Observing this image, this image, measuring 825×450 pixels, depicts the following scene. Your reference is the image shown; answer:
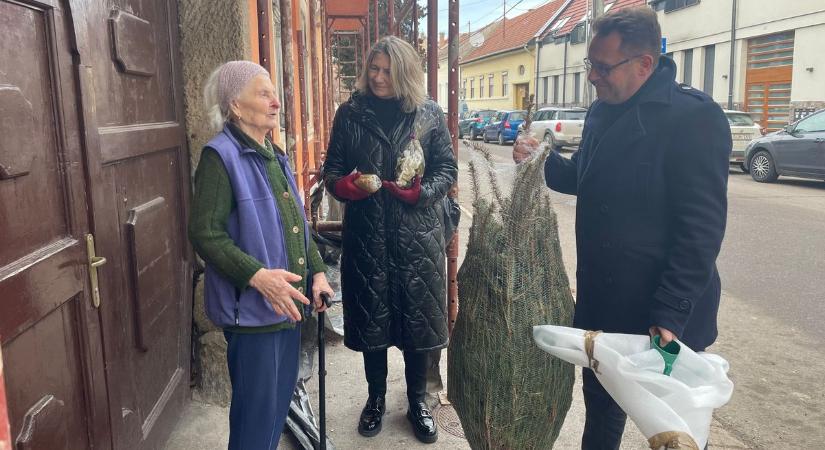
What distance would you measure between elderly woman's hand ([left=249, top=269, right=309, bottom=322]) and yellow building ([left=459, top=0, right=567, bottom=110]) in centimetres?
2987

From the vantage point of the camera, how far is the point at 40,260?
1.52 metres

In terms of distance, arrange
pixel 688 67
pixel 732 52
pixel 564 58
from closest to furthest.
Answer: pixel 732 52
pixel 688 67
pixel 564 58

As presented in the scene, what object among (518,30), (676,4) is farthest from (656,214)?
(518,30)

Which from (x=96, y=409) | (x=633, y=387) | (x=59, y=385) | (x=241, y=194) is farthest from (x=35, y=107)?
(x=633, y=387)

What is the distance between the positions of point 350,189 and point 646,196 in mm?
1159

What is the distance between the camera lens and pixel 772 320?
4688 mm

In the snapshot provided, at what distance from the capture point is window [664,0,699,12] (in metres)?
20.5

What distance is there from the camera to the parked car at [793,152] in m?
10.6

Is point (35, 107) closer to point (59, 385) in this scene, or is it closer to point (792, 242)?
point (59, 385)

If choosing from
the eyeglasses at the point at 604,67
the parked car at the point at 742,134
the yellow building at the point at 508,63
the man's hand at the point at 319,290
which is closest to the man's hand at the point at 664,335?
the eyeglasses at the point at 604,67

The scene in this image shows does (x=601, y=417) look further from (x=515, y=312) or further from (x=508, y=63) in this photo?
(x=508, y=63)

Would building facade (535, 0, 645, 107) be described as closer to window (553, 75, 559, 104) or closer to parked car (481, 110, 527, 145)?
window (553, 75, 559, 104)

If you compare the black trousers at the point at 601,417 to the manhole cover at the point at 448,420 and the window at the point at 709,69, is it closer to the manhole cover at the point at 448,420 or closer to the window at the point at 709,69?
the manhole cover at the point at 448,420

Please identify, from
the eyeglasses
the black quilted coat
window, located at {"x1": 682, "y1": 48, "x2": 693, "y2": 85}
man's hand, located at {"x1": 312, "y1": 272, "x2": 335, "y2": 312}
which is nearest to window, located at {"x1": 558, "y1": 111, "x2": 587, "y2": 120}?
window, located at {"x1": 682, "y1": 48, "x2": 693, "y2": 85}
